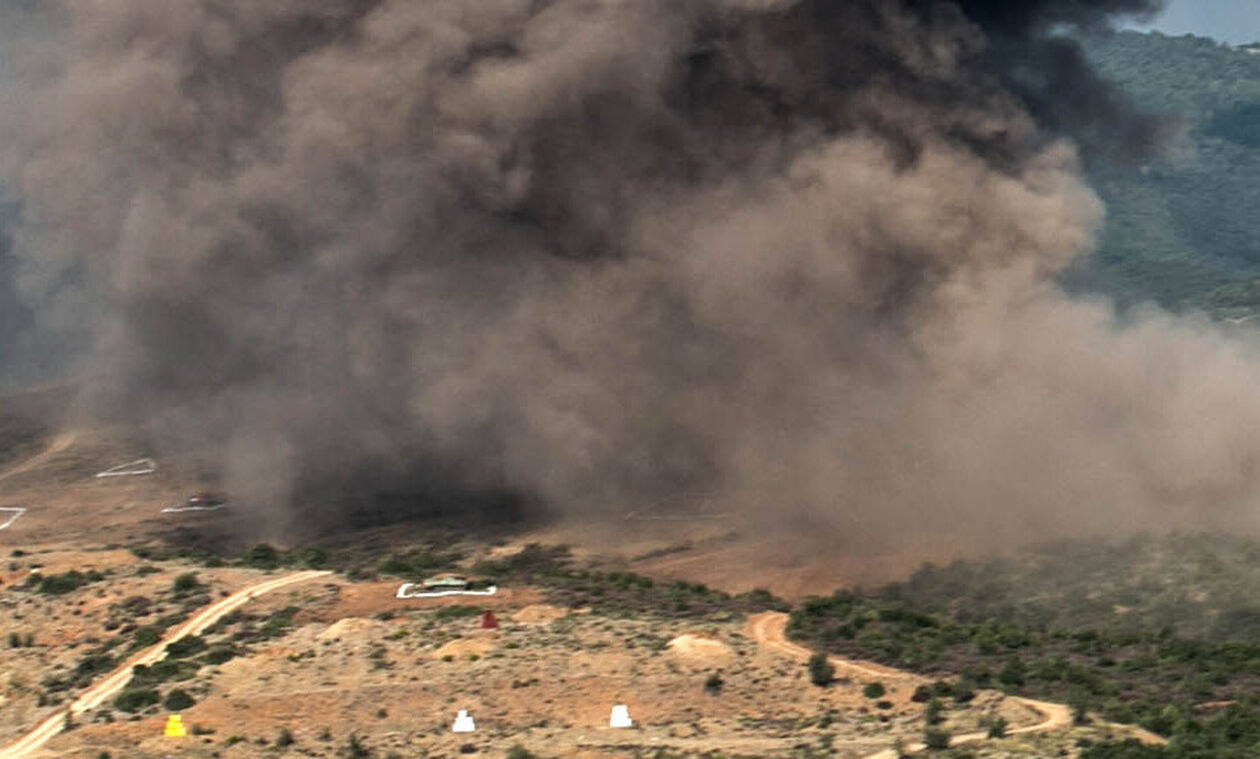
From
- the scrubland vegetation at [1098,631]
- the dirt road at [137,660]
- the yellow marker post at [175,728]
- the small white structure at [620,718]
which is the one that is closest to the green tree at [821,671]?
the scrubland vegetation at [1098,631]

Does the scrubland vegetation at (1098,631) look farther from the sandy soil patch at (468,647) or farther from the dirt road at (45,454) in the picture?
the dirt road at (45,454)

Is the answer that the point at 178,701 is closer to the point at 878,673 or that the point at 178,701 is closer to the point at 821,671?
the point at 821,671

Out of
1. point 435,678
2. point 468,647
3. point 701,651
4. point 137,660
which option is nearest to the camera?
point 435,678

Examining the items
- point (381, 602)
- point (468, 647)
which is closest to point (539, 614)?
point (468, 647)

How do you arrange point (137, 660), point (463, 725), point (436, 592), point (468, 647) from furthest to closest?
point (436, 592) < point (137, 660) < point (468, 647) < point (463, 725)

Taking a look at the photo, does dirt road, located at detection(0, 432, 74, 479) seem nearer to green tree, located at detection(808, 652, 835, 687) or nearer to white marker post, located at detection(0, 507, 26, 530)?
white marker post, located at detection(0, 507, 26, 530)
